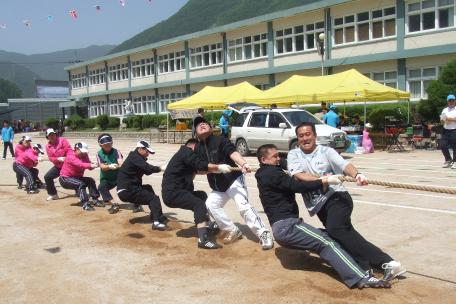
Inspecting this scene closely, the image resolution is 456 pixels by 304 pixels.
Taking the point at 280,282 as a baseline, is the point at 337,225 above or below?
above

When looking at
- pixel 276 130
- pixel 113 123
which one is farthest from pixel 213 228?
pixel 113 123

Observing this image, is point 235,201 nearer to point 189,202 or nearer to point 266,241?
point 189,202

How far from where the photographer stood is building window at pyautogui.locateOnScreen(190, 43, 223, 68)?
41.5 m

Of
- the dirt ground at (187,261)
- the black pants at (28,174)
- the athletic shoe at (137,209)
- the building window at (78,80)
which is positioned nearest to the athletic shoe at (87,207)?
the dirt ground at (187,261)

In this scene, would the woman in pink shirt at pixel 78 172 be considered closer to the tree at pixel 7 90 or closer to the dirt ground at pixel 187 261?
the dirt ground at pixel 187 261

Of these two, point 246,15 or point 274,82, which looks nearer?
point 274,82

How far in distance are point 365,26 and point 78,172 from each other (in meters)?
24.8

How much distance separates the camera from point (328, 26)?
31969 mm

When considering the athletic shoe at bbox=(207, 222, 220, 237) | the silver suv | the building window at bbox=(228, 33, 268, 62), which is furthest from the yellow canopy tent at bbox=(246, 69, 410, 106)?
the building window at bbox=(228, 33, 268, 62)

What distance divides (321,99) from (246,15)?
16364 cm

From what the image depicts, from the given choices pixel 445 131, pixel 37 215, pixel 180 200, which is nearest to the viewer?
pixel 180 200

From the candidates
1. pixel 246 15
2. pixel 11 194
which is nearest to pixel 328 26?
pixel 11 194

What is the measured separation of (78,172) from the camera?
9461mm

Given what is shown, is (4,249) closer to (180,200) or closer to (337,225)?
(180,200)
